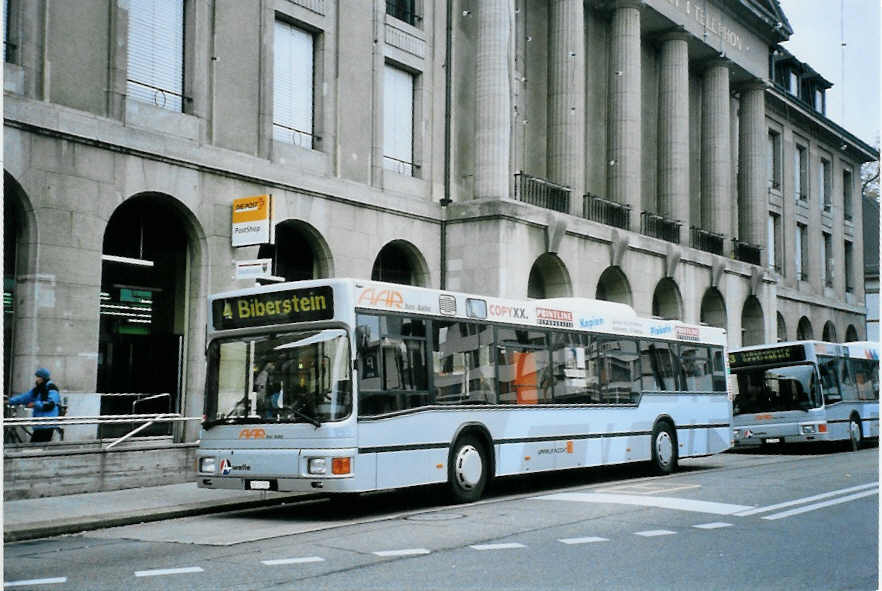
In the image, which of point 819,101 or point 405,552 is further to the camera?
point 819,101

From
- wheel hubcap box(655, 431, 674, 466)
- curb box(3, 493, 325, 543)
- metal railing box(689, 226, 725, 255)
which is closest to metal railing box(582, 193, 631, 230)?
metal railing box(689, 226, 725, 255)

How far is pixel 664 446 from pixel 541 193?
11.1 meters

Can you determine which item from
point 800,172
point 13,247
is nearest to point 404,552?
point 13,247

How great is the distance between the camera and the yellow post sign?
1938cm

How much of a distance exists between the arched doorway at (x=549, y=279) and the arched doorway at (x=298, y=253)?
7477 millimetres

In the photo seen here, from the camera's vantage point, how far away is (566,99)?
29609mm

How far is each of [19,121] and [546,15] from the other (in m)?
18.3

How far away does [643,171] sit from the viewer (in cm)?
3603

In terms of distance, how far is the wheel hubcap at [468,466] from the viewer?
14.3m

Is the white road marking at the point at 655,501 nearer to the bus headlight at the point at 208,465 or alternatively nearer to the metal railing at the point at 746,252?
the bus headlight at the point at 208,465

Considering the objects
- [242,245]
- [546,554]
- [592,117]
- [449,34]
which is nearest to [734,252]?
[592,117]

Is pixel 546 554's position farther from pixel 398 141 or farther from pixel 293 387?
pixel 398 141

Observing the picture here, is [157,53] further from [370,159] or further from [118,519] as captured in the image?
[118,519]

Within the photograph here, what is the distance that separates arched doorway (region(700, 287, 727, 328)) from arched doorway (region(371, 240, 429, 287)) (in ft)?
49.8
